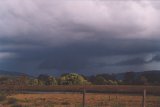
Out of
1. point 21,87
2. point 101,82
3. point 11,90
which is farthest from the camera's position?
point 101,82

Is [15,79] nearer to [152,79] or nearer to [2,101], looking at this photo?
[2,101]

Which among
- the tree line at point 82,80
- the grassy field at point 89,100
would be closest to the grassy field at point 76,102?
the grassy field at point 89,100

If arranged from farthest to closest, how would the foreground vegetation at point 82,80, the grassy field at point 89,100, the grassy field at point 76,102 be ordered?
the foreground vegetation at point 82,80 → the grassy field at point 76,102 → the grassy field at point 89,100

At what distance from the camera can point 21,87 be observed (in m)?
66.5

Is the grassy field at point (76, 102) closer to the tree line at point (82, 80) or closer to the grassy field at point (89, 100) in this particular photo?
the grassy field at point (89, 100)

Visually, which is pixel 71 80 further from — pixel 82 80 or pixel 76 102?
pixel 76 102

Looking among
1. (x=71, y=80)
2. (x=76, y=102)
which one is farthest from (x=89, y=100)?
(x=71, y=80)

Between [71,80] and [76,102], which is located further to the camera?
[71,80]

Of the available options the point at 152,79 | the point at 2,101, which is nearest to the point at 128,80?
the point at 152,79

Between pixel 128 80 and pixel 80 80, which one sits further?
pixel 128 80

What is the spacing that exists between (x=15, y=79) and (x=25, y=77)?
3.91m

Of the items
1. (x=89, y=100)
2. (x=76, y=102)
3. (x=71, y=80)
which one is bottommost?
(x=76, y=102)

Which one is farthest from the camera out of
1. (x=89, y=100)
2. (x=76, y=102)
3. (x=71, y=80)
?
(x=71, y=80)

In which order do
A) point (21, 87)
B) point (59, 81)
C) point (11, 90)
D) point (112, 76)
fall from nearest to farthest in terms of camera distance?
point (11, 90), point (21, 87), point (59, 81), point (112, 76)
